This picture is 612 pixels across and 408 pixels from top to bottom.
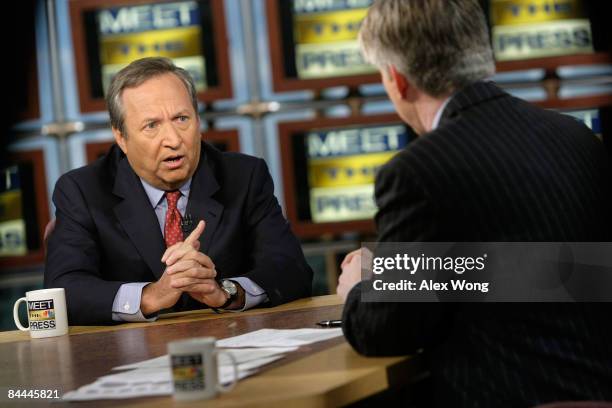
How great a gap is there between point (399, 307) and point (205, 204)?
1.33 meters

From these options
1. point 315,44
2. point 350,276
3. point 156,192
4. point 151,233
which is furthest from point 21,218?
point 350,276

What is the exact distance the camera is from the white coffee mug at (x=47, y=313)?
7.98 feet

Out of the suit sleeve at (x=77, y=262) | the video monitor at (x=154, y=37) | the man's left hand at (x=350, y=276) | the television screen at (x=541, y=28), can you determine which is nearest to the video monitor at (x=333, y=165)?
the video monitor at (x=154, y=37)

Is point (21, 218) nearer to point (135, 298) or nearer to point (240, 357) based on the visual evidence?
point (135, 298)

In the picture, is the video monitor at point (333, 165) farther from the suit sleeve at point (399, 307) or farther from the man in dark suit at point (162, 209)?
the suit sleeve at point (399, 307)

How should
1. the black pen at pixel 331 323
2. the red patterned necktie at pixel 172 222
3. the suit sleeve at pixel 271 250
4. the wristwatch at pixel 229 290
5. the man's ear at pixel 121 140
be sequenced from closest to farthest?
the black pen at pixel 331 323 < the wristwatch at pixel 229 290 < the suit sleeve at pixel 271 250 < the red patterned necktie at pixel 172 222 < the man's ear at pixel 121 140

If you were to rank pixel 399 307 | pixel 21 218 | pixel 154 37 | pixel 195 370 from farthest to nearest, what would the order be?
pixel 154 37 < pixel 21 218 < pixel 399 307 < pixel 195 370

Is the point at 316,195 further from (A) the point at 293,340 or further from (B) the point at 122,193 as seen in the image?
(A) the point at 293,340

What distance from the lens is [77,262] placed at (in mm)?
2670

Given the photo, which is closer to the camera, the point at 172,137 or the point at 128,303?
the point at 128,303

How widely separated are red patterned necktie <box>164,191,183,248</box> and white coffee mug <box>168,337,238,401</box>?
130cm

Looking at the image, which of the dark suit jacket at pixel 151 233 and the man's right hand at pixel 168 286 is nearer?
the man's right hand at pixel 168 286

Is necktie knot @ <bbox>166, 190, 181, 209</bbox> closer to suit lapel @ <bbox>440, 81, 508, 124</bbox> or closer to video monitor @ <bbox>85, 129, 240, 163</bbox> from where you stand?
suit lapel @ <bbox>440, 81, 508, 124</bbox>

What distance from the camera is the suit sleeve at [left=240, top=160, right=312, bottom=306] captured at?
2.65 meters
